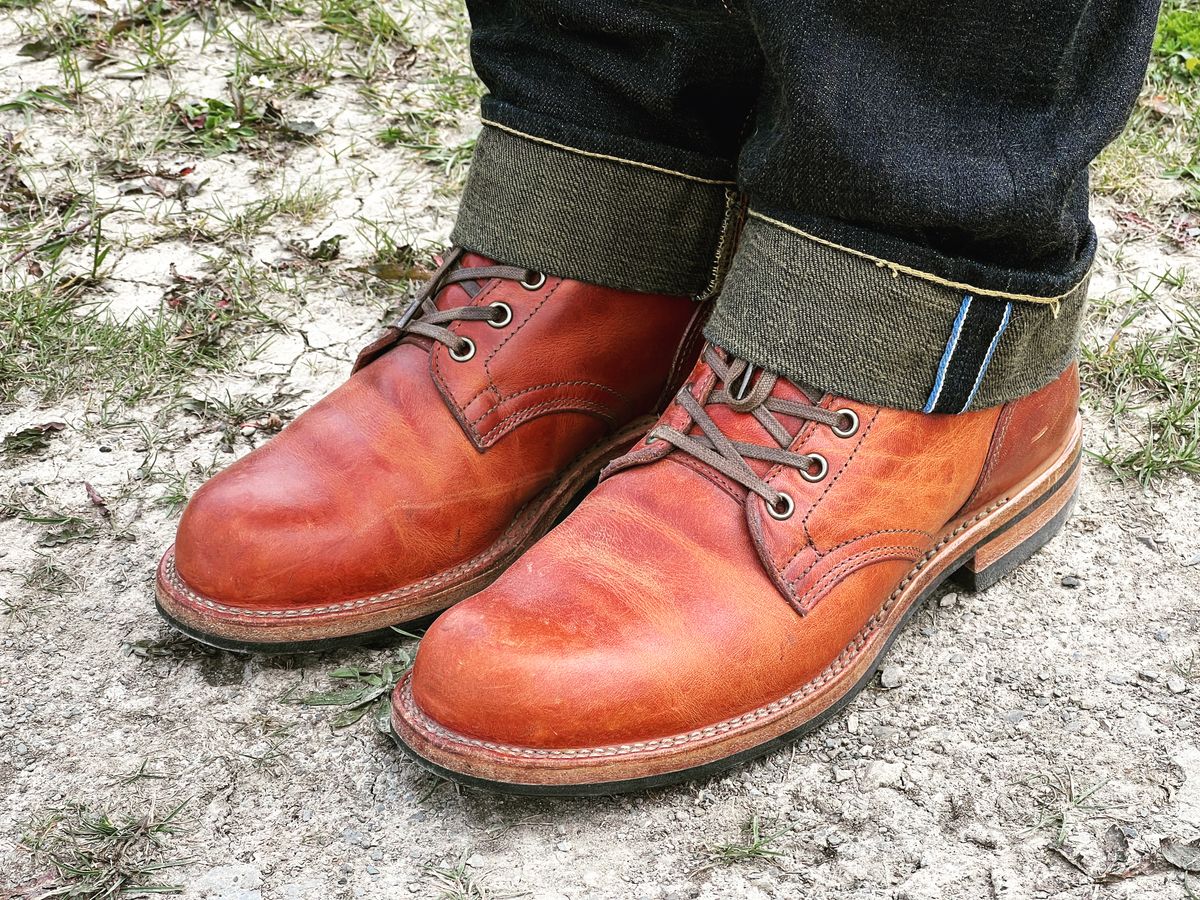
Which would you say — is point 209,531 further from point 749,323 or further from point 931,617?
point 931,617

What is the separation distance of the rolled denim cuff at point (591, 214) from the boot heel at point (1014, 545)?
0.57 meters

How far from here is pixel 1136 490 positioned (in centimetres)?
197

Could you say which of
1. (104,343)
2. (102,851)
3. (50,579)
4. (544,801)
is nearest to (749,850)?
(544,801)

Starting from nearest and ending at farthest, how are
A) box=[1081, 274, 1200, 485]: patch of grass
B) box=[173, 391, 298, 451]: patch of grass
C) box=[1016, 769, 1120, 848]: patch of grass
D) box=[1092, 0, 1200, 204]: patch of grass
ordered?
box=[1016, 769, 1120, 848]: patch of grass → box=[1081, 274, 1200, 485]: patch of grass → box=[173, 391, 298, 451]: patch of grass → box=[1092, 0, 1200, 204]: patch of grass

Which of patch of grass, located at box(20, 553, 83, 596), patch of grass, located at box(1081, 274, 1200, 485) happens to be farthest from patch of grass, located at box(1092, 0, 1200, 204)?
patch of grass, located at box(20, 553, 83, 596)

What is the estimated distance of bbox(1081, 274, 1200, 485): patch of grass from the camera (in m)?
2.01

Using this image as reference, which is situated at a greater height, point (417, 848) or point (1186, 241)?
point (1186, 241)

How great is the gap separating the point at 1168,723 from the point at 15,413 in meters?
1.97

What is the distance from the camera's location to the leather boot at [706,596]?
136 centimetres

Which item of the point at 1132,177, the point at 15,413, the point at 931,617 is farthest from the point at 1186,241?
the point at 15,413

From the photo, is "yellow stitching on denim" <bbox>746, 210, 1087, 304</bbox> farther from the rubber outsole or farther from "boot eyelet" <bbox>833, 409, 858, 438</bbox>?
the rubber outsole

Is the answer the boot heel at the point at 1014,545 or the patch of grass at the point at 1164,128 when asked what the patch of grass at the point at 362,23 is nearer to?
the patch of grass at the point at 1164,128

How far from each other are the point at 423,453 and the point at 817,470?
539mm

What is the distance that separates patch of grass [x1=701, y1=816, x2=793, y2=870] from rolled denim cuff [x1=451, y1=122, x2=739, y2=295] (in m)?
0.78
